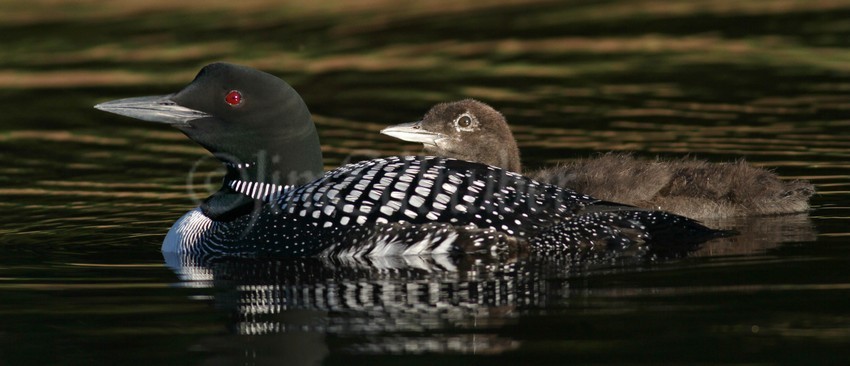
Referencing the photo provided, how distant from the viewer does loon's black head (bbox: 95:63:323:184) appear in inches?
243

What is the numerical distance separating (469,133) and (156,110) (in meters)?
1.79

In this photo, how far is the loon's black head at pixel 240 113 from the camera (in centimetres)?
618

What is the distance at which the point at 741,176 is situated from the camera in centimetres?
693

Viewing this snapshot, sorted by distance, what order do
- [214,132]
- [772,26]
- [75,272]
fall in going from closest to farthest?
[75,272]
[214,132]
[772,26]

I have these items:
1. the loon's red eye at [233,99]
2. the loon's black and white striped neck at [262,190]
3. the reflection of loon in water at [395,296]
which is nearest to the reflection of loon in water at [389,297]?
the reflection of loon in water at [395,296]

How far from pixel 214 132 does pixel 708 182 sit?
89.1 inches

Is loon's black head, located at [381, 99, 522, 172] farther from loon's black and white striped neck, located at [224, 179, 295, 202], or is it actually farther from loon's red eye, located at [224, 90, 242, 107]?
loon's red eye, located at [224, 90, 242, 107]

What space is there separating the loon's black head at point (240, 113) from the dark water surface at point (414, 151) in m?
0.56

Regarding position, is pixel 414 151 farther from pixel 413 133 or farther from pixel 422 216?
pixel 422 216

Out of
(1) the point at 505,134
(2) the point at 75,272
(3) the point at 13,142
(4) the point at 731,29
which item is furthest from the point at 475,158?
(4) the point at 731,29

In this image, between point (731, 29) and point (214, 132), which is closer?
point (214, 132)

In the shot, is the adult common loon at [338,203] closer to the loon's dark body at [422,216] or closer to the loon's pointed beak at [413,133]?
the loon's dark body at [422,216]

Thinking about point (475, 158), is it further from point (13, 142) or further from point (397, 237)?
point (13, 142)

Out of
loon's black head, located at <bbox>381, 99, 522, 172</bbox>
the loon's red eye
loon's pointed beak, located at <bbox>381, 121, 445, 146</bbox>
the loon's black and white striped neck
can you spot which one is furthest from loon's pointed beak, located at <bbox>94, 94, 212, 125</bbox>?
loon's black head, located at <bbox>381, 99, 522, 172</bbox>
